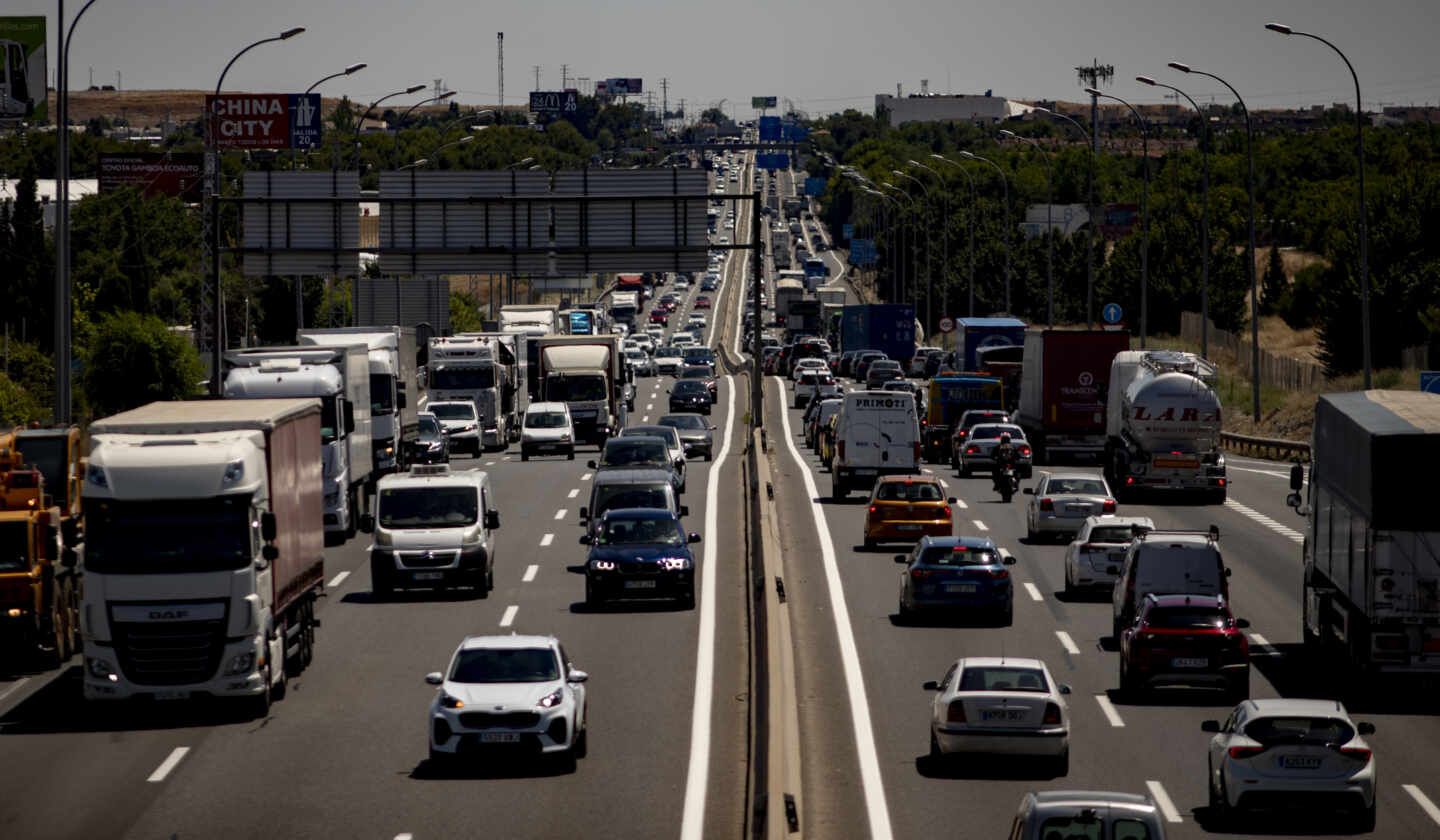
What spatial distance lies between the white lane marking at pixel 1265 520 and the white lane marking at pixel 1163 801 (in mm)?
23545

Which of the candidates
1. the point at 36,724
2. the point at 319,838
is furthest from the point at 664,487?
the point at 319,838

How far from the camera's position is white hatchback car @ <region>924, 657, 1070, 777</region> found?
2108 cm

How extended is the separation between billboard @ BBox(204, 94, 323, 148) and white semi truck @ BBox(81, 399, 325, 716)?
87.3 metres

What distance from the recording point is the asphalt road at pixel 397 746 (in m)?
19.3

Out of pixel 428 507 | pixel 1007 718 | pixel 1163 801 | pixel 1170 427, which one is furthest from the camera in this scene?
pixel 1170 427

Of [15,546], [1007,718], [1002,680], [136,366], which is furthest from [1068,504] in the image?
[136,366]

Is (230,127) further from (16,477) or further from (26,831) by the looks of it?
(26,831)

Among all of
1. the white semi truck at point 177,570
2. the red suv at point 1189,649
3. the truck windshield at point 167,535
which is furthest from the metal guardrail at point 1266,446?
the truck windshield at point 167,535

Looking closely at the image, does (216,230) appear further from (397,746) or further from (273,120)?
(273,120)

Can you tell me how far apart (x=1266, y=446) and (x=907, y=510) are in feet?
94.0

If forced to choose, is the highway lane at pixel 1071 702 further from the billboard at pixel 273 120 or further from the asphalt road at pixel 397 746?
the billboard at pixel 273 120

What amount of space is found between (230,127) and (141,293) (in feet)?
54.0

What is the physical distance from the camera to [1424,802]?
2019 cm

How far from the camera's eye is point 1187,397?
4934 cm
